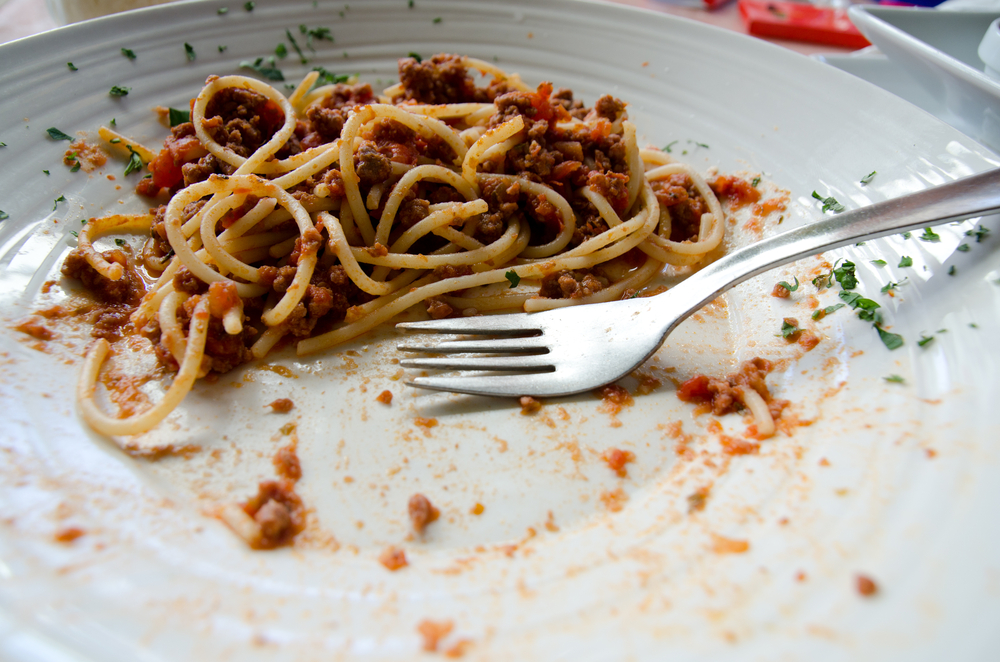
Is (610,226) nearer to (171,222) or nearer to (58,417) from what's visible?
(171,222)

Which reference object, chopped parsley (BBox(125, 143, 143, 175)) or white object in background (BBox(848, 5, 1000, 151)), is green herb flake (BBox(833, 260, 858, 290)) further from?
chopped parsley (BBox(125, 143, 143, 175))

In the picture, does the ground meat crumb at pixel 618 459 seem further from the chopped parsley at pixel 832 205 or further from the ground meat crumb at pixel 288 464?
the chopped parsley at pixel 832 205

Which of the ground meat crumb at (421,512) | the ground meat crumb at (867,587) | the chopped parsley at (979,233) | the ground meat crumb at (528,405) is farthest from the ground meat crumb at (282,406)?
the chopped parsley at (979,233)

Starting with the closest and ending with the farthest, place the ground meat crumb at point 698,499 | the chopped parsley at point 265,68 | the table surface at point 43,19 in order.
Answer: the ground meat crumb at point 698,499
the chopped parsley at point 265,68
the table surface at point 43,19

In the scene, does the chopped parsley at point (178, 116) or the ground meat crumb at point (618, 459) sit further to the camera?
the chopped parsley at point (178, 116)

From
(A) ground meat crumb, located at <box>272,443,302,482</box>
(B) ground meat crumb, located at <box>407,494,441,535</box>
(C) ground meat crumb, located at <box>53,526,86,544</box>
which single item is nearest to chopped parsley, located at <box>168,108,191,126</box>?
(A) ground meat crumb, located at <box>272,443,302,482</box>

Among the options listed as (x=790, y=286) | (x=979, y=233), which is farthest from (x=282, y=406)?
(x=979, y=233)

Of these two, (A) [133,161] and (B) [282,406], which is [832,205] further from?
(A) [133,161]
